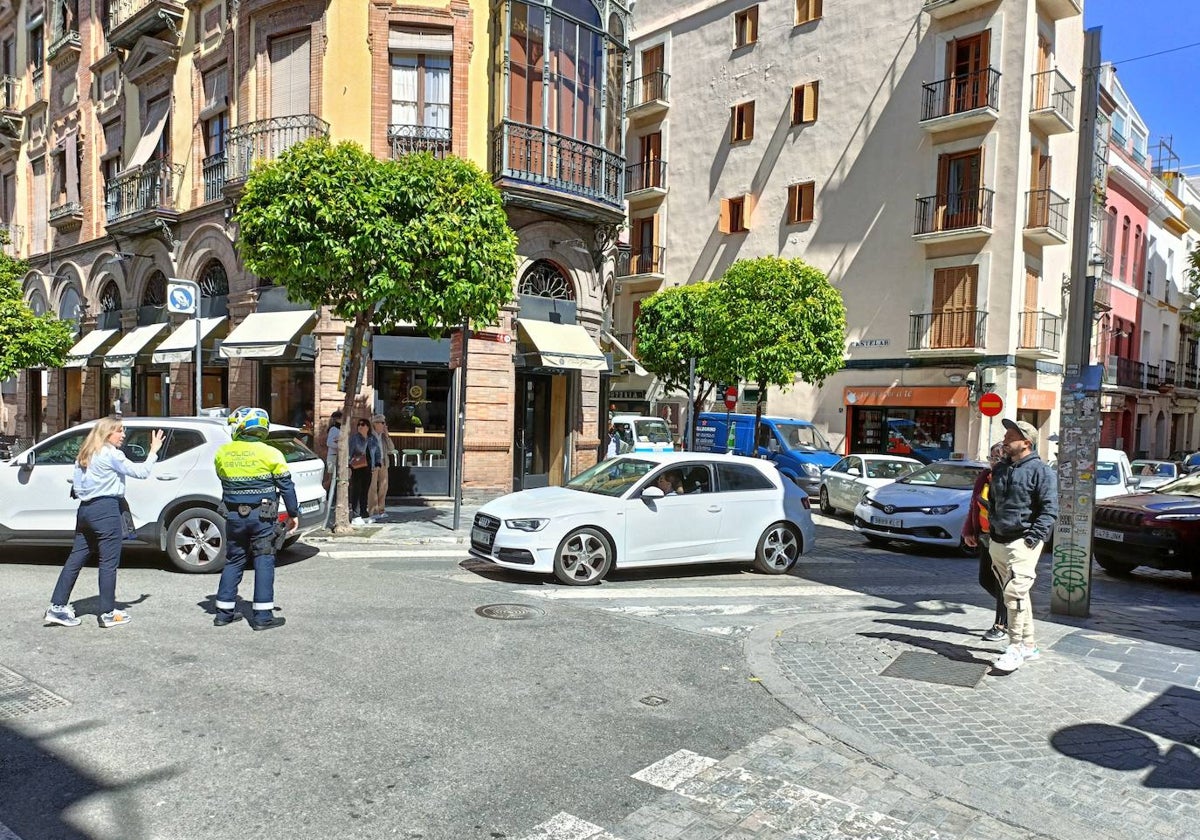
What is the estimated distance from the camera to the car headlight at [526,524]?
29.6 ft

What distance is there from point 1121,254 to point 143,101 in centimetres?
3407

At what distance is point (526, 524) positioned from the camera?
9070mm

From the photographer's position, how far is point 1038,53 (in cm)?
2494

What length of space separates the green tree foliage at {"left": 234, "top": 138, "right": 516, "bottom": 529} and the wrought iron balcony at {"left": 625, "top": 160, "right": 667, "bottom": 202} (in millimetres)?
22434

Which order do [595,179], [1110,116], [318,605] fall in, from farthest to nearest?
[1110,116] → [595,179] → [318,605]

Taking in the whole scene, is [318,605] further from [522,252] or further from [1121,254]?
[1121,254]

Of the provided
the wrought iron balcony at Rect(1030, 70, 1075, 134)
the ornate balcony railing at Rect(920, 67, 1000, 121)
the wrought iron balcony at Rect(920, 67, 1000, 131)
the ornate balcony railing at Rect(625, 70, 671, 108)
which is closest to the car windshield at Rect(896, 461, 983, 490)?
the wrought iron balcony at Rect(920, 67, 1000, 131)

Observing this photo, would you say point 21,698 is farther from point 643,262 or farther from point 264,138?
point 643,262

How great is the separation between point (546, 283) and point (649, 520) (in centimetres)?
975

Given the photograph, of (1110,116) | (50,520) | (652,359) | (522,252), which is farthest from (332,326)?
(1110,116)

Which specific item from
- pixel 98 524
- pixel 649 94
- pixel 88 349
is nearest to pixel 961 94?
pixel 649 94

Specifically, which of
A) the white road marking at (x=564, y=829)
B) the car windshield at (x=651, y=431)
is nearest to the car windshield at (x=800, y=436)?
the car windshield at (x=651, y=431)

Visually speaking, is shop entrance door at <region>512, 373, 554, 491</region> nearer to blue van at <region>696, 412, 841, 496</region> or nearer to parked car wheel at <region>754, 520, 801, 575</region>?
blue van at <region>696, 412, 841, 496</region>

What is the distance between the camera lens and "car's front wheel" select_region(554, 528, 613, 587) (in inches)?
358
